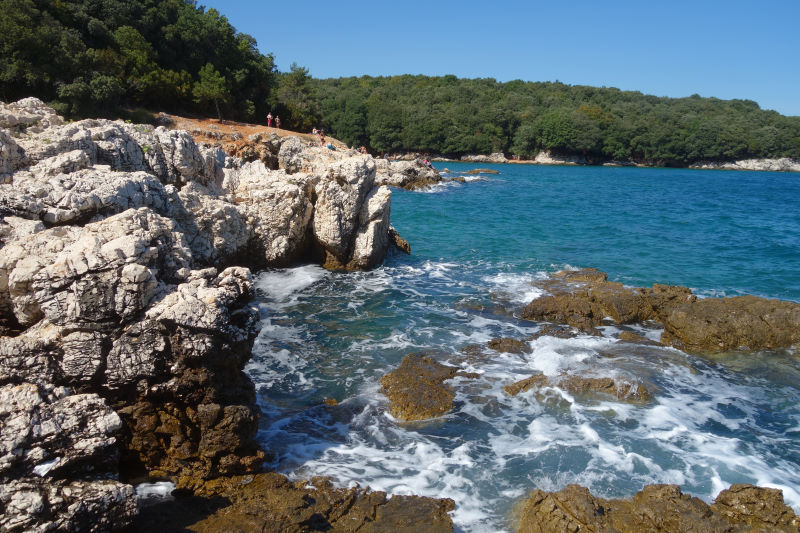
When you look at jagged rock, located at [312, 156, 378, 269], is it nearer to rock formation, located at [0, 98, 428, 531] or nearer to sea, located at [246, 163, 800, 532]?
sea, located at [246, 163, 800, 532]

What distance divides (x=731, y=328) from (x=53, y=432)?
13.3 metres

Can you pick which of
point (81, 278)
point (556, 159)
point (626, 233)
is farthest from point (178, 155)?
point (556, 159)

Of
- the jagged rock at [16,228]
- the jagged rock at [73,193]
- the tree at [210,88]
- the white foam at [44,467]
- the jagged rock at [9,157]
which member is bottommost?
the white foam at [44,467]

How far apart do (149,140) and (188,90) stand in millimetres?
27734

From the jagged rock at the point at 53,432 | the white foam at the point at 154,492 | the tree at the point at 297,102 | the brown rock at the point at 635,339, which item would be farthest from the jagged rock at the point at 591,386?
the tree at the point at 297,102

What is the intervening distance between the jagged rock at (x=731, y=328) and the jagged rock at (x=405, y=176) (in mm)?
34294

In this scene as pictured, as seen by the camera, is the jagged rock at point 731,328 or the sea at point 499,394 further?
the jagged rock at point 731,328

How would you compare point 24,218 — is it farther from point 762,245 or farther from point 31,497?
point 762,245

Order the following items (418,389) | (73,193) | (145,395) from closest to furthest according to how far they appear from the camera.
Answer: (145,395) → (73,193) → (418,389)

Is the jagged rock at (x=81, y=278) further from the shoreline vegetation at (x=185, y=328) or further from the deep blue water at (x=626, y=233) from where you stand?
the deep blue water at (x=626, y=233)

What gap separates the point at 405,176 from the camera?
46594 mm

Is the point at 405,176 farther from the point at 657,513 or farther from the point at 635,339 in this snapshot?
Result: the point at 657,513

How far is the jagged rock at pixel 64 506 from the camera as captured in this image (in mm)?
4723

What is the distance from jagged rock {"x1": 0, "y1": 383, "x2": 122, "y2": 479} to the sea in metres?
2.27
